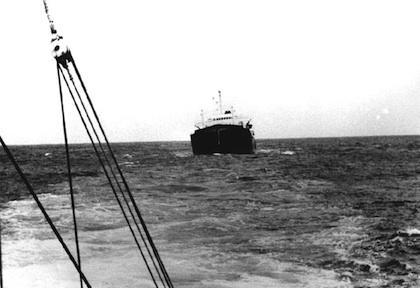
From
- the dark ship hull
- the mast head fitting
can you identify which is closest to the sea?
the mast head fitting

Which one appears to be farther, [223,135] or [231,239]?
[223,135]

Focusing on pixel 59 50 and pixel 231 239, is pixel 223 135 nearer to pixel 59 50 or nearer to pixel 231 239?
pixel 231 239

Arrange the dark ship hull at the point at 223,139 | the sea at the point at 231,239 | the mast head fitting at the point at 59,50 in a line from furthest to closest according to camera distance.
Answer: the dark ship hull at the point at 223,139, the sea at the point at 231,239, the mast head fitting at the point at 59,50

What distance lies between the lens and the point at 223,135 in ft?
174

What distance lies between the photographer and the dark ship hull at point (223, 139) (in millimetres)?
52531

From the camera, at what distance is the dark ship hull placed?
52.5 meters

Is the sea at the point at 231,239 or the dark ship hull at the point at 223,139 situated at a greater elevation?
the dark ship hull at the point at 223,139

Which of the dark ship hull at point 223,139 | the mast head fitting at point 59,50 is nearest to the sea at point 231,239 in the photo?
the mast head fitting at point 59,50

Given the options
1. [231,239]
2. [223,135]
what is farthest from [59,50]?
[223,135]

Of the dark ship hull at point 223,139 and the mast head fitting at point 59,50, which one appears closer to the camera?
the mast head fitting at point 59,50

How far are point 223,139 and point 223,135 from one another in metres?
0.49

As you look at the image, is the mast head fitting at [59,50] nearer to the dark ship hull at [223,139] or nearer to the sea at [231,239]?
the sea at [231,239]

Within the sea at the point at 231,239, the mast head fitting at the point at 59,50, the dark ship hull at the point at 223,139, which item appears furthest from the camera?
the dark ship hull at the point at 223,139

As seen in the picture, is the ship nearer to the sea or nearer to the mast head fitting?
the sea
